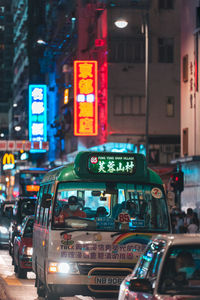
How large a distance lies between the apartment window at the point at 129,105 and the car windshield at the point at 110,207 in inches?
1325

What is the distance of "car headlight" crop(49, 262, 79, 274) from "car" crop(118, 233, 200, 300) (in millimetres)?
5501

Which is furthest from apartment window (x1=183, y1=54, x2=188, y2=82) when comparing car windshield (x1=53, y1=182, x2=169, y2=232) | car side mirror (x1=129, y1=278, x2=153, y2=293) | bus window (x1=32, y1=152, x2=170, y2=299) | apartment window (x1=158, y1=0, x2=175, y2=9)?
car side mirror (x1=129, y1=278, x2=153, y2=293)

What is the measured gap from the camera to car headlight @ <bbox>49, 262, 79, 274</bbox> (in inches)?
541

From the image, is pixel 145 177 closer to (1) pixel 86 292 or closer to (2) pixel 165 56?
(1) pixel 86 292

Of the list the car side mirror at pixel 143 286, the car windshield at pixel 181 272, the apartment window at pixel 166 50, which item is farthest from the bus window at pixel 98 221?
the apartment window at pixel 166 50

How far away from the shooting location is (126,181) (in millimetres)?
14391

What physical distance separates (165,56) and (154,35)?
1.43m

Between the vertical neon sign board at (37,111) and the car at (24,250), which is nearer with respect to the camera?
the car at (24,250)

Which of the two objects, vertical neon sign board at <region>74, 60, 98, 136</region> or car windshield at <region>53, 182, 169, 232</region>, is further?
vertical neon sign board at <region>74, 60, 98, 136</region>

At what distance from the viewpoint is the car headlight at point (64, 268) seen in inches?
541

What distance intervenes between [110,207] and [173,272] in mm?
6555

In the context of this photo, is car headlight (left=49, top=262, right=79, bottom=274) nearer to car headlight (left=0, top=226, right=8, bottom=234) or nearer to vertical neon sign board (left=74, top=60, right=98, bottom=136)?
car headlight (left=0, top=226, right=8, bottom=234)

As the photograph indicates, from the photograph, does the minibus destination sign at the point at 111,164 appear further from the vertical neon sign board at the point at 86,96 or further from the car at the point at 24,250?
the vertical neon sign board at the point at 86,96

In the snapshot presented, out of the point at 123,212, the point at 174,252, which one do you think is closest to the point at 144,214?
the point at 123,212
